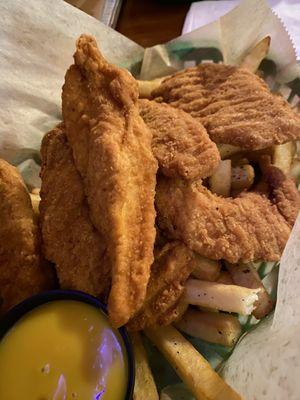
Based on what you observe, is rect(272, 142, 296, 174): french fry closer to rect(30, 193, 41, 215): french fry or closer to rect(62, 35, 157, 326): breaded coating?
rect(62, 35, 157, 326): breaded coating

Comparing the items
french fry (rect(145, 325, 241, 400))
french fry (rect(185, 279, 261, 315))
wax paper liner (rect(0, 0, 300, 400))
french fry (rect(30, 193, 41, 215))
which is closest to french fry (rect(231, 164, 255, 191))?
wax paper liner (rect(0, 0, 300, 400))

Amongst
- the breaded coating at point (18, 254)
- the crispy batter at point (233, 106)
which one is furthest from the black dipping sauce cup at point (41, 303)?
the crispy batter at point (233, 106)

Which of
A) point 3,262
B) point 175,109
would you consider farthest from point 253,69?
point 3,262

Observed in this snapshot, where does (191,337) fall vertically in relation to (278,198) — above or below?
below

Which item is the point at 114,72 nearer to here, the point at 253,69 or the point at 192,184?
the point at 192,184

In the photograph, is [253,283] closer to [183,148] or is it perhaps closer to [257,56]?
[183,148]

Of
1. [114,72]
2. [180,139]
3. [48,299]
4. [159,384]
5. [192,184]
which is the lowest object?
[159,384]
